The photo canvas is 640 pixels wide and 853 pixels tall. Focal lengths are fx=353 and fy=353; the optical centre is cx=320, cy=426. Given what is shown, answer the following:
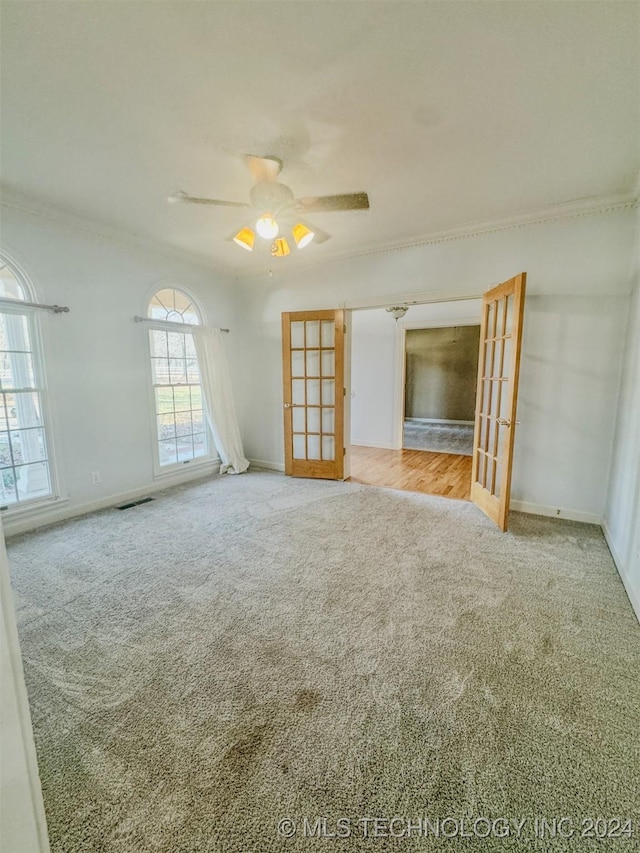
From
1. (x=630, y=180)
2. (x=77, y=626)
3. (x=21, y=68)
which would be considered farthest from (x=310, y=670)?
(x=630, y=180)

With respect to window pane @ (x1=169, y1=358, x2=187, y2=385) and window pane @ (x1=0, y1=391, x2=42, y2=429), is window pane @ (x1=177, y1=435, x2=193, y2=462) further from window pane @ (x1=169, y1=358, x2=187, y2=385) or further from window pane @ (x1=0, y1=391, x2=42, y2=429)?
window pane @ (x1=0, y1=391, x2=42, y2=429)

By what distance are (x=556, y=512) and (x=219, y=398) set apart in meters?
3.87

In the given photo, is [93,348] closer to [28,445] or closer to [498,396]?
[28,445]

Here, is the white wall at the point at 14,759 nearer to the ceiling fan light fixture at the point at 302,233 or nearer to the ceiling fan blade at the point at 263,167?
the ceiling fan blade at the point at 263,167

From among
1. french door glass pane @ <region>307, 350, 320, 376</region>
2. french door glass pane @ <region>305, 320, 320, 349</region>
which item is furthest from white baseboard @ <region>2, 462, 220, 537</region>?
french door glass pane @ <region>305, 320, 320, 349</region>

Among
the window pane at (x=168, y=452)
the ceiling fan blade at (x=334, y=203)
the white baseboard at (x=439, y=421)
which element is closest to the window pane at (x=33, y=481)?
the window pane at (x=168, y=452)

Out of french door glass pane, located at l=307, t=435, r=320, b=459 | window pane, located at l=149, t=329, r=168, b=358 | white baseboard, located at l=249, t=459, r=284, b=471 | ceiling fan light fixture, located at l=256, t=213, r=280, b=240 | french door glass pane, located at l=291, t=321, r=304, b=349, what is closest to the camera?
ceiling fan light fixture, located at l=256, t=213, r=280, b=240

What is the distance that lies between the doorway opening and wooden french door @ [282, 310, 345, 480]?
1.87ft

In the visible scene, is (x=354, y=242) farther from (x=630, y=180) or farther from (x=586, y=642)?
(x=586, y=642)

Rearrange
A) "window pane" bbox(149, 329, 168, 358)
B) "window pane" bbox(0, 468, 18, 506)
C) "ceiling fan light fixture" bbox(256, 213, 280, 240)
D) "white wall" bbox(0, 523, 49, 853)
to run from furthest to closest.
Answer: "window pane" bbox(149, 329, 168, 358) < "window pane" bbox(0, 468, 18, 506) < "ceiling fan light fixture" bbox(256, 213, 280, 240) < "white wall" bbox(0, 523, 49, 853)

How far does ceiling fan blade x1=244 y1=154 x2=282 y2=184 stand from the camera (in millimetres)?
2104

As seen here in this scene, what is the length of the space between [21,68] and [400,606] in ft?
10.7

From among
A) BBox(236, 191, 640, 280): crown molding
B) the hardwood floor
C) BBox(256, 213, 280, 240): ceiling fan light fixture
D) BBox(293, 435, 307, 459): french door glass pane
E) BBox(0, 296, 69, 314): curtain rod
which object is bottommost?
the hardwood floor

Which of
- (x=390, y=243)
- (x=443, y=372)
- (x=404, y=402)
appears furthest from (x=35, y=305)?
(x=443, y=372)
